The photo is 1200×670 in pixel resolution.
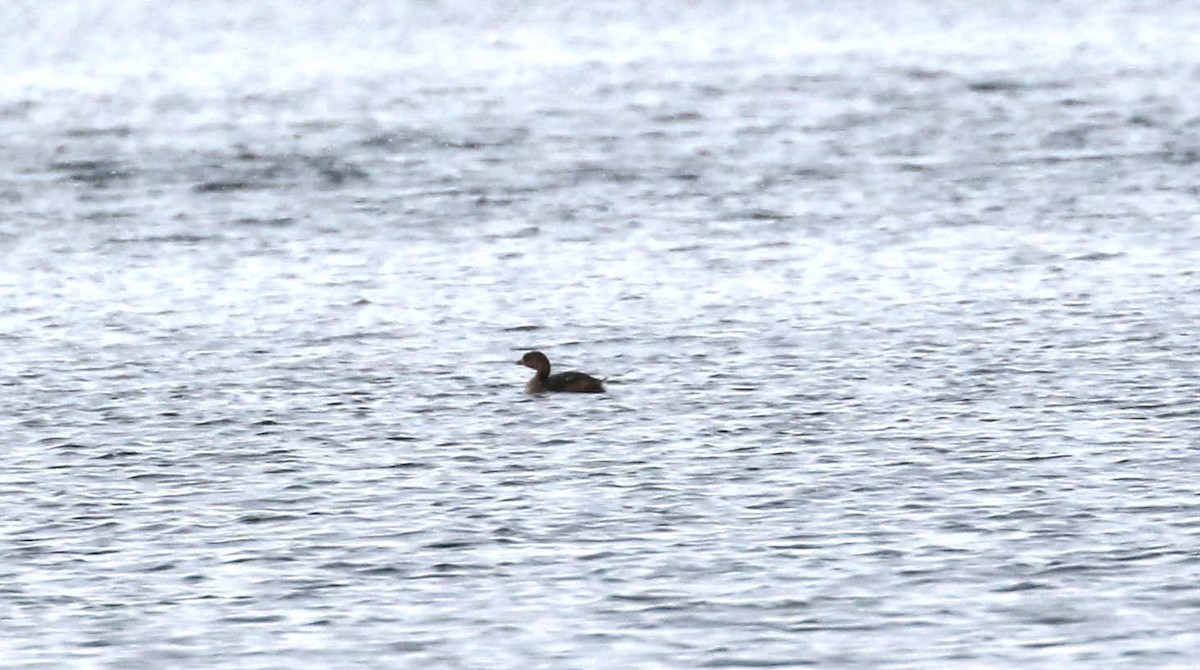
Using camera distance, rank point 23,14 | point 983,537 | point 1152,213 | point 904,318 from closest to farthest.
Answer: point 983,537
point 904,318
point 1152,213
point 23,14

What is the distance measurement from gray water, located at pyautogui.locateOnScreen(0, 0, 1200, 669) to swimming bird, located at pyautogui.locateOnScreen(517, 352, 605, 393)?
15 centimetres

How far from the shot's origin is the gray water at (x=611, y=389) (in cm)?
1586

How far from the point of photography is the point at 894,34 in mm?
77750

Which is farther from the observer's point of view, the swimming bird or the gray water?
the swimming bird

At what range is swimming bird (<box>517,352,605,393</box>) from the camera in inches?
918

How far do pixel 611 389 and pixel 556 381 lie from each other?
2.49 feet

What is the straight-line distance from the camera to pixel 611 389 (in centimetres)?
2397

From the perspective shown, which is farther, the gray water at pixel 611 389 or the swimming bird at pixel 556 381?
the swimming bird at pixel 556 381

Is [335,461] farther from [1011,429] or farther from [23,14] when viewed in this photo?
[23,14]

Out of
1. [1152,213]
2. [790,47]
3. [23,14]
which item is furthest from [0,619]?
[23,14]

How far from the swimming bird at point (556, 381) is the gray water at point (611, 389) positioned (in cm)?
15

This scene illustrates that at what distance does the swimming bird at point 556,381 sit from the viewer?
23.3 metres

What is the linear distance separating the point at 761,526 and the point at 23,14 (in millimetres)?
85517

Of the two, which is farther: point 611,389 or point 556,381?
point 611,389
